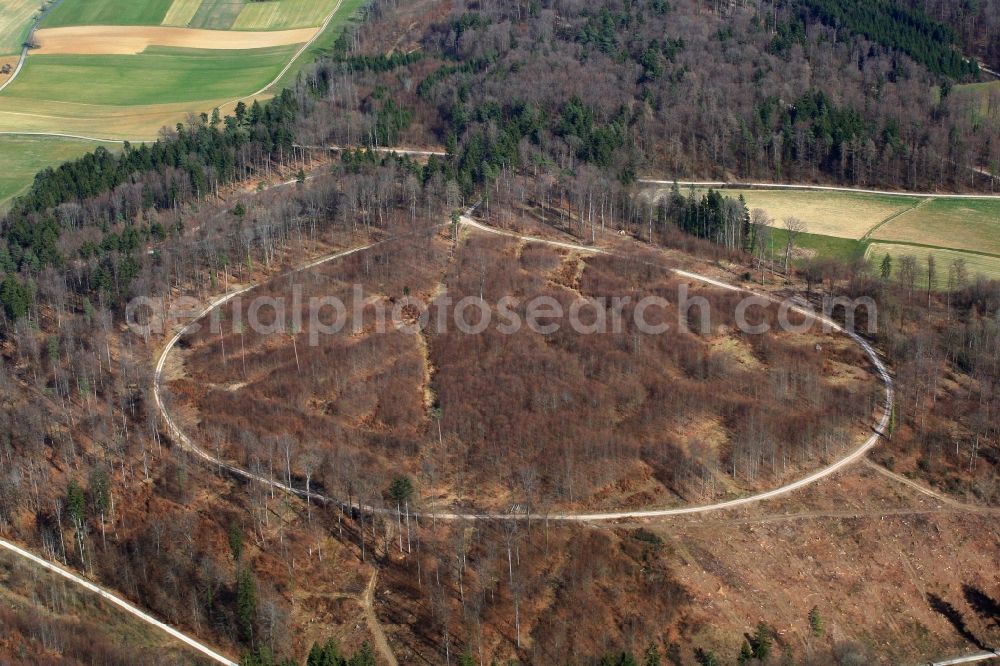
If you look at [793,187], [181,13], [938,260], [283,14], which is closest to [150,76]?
[181,13]

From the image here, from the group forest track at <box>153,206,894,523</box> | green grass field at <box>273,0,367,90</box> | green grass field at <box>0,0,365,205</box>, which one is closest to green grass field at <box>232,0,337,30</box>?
green grass field at <box>0,0,365,205</box>

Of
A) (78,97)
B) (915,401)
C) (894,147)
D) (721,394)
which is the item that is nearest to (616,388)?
(721,394)

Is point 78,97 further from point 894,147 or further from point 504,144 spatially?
point 894,147

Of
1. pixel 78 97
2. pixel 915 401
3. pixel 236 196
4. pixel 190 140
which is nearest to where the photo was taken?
pixel 915 401

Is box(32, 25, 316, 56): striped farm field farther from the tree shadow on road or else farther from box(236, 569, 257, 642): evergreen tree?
the tree shadow on road

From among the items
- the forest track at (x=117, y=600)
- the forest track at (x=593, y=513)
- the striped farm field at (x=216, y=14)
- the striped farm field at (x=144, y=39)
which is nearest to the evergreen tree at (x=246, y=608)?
the forest track at (x=117, y=600)

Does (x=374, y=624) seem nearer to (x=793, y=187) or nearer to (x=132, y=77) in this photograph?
(x=793, y=187)
